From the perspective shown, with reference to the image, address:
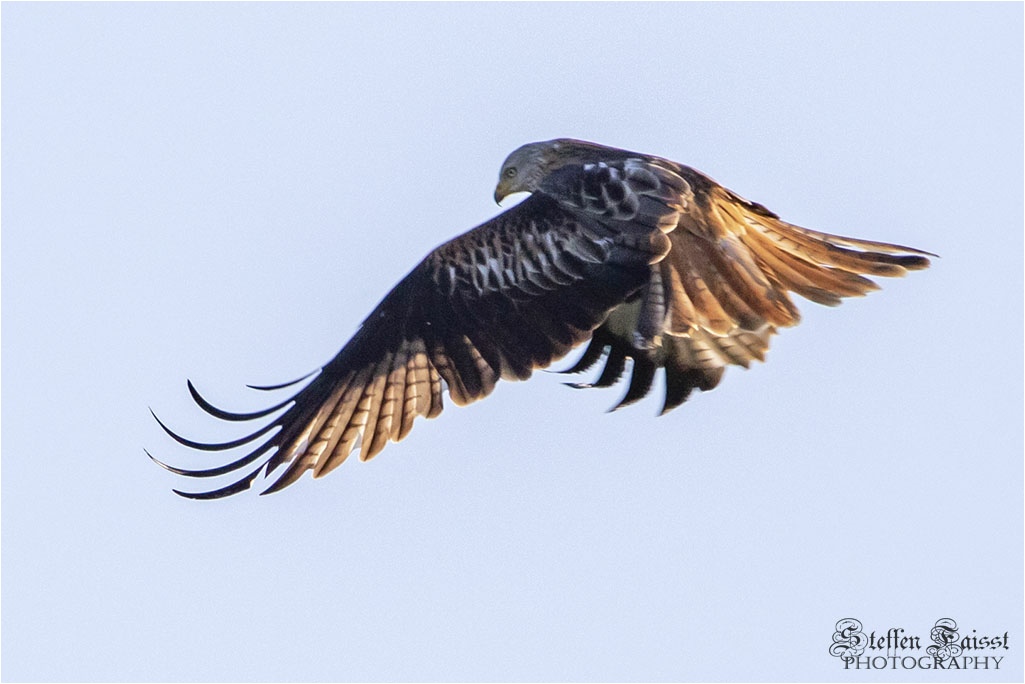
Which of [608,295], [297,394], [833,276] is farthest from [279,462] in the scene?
[833,276]

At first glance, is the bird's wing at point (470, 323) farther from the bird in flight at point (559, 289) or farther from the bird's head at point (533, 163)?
the bird's head at point (533, 163)

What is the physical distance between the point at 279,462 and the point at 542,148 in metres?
2.34

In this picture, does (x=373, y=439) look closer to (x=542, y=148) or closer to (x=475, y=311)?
(x=475, y=311)

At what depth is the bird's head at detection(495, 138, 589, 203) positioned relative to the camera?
9.33m

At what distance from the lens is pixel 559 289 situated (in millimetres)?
8695

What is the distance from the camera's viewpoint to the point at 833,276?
9094 mm

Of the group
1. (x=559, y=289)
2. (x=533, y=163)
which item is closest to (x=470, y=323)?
(x=559, y=289)

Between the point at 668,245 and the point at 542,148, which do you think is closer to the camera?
the point at 668,245

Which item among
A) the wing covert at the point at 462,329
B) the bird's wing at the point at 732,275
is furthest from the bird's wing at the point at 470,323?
the bird's wing at the point at 732,275

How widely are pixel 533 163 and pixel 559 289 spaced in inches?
43.7

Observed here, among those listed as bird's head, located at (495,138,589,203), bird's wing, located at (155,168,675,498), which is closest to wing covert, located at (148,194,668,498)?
bird's wing, located at (155,168,675,498)

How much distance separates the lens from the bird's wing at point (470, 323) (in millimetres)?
8500

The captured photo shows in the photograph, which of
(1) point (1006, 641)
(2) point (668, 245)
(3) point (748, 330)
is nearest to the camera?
(2) point (668, 245)

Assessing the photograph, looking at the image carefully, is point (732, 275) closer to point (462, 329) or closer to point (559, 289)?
point (559, 289)
